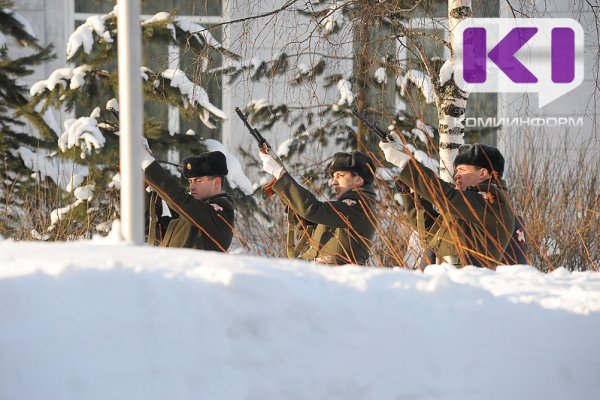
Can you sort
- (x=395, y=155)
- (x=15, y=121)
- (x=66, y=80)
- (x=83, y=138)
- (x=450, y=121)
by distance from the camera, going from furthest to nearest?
1. (x=15, y=121)
2. (x=66, y=80)
3. (x=83, y=138)
4. (x=450, y=121)
5. (x=395, y=155)

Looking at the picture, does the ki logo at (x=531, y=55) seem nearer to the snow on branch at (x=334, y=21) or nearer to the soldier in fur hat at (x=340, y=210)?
the snow on branch at (x=334, y=21)

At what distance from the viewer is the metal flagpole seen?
3131mm

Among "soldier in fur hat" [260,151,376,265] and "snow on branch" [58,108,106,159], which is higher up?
→ "snow on branch" [58,108,106,159]

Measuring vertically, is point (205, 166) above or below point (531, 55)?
below

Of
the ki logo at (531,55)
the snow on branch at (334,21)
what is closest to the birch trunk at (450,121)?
the snow on branch at (334,21)

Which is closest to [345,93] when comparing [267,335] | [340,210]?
[340,210]

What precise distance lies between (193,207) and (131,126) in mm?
2237

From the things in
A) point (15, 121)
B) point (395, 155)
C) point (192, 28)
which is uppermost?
point (192, 28)

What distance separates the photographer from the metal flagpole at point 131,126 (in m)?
3.13

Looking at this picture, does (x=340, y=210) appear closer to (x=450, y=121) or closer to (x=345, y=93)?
(x=450, y=121)

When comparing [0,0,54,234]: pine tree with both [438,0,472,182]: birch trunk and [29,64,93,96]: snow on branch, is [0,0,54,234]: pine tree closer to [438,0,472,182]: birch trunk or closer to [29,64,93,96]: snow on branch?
[29,64,93,96]: snow on branch

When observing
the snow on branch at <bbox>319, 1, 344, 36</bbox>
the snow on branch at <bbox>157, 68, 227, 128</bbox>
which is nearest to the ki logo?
the snow on branch at <bbox>319, 1, 344, 36</bbox>

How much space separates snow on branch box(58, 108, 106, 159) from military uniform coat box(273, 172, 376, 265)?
81.8 inches

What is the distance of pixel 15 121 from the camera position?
8352mm
